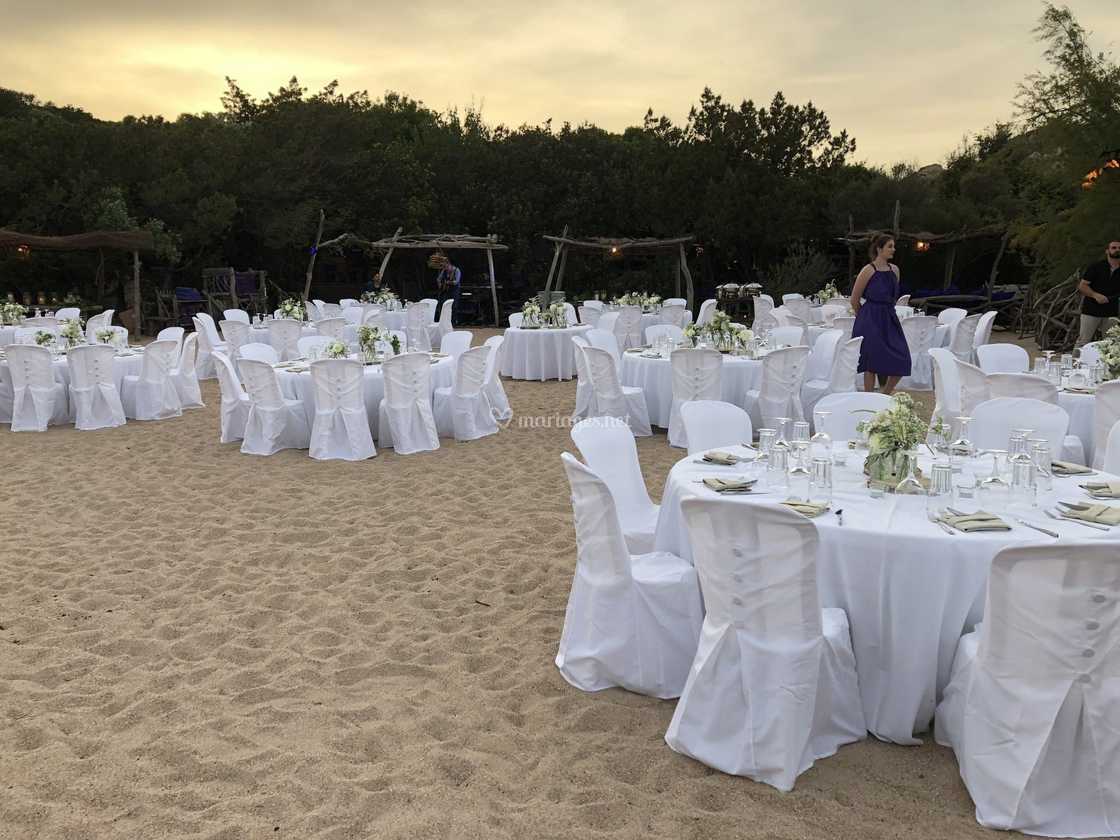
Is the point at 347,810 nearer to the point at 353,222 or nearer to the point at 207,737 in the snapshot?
the point at 207,737

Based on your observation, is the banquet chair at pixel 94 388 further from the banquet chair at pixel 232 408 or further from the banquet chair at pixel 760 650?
the banquet chair at pixel 760 650

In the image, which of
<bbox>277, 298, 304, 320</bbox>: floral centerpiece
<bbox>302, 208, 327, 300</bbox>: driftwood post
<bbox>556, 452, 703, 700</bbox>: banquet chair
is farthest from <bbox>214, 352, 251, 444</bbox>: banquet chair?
<bbox>302, 208, 327, 300</bbox>: driftwood post

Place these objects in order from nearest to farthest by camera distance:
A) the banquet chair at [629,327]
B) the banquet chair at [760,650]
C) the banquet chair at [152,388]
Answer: the banquet chair at [760,650], the banquet chair at [152,388], the banquet chair at [629,327]

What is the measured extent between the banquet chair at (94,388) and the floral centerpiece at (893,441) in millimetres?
8194

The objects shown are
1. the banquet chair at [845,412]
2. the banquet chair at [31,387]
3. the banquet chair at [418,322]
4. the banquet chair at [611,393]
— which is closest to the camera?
the banquet chair at [845,412]

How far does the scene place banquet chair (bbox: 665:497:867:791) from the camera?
9.20 feet

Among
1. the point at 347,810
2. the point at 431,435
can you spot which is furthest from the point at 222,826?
the point at 431,435

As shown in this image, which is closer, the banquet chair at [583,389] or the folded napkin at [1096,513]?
the folded napkin at [1096,513]

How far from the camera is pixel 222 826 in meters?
2.79

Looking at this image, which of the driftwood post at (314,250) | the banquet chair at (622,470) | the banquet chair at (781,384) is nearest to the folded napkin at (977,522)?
the banquet chair at (622,470)

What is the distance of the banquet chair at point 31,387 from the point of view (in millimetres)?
9203

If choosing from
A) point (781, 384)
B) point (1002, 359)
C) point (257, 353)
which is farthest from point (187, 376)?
point (1002, 359)

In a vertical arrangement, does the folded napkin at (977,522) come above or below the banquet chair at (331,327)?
below

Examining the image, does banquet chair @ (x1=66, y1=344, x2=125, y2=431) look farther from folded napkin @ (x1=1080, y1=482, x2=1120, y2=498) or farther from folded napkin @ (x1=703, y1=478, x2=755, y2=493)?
folded napkin @ (x1=1080, y1=482, x2=1120, y2=498)
